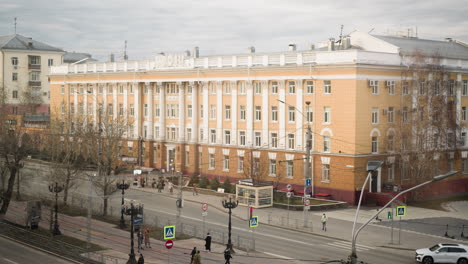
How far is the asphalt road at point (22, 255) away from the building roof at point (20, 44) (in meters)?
86.9

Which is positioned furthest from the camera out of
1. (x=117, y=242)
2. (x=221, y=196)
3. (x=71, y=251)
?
(x=221, y=196)

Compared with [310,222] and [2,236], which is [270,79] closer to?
[310,222]

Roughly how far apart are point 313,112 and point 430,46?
21365 mm

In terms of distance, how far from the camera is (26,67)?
5054 inches

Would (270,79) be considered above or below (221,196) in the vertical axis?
above

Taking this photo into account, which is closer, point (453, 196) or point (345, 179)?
point (345, 179)

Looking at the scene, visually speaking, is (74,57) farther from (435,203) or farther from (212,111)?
(435,203)

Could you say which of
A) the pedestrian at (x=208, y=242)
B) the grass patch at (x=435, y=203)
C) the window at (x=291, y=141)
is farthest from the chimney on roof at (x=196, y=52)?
the pedestrian at (x=208, y=242)

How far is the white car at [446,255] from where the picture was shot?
39.7 metres

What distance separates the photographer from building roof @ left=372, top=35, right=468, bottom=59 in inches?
2872

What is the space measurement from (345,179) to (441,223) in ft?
39.0

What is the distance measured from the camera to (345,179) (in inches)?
2537

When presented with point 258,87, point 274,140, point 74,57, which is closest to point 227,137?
point 258,87

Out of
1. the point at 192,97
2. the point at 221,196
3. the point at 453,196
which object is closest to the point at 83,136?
the point at 192,97
